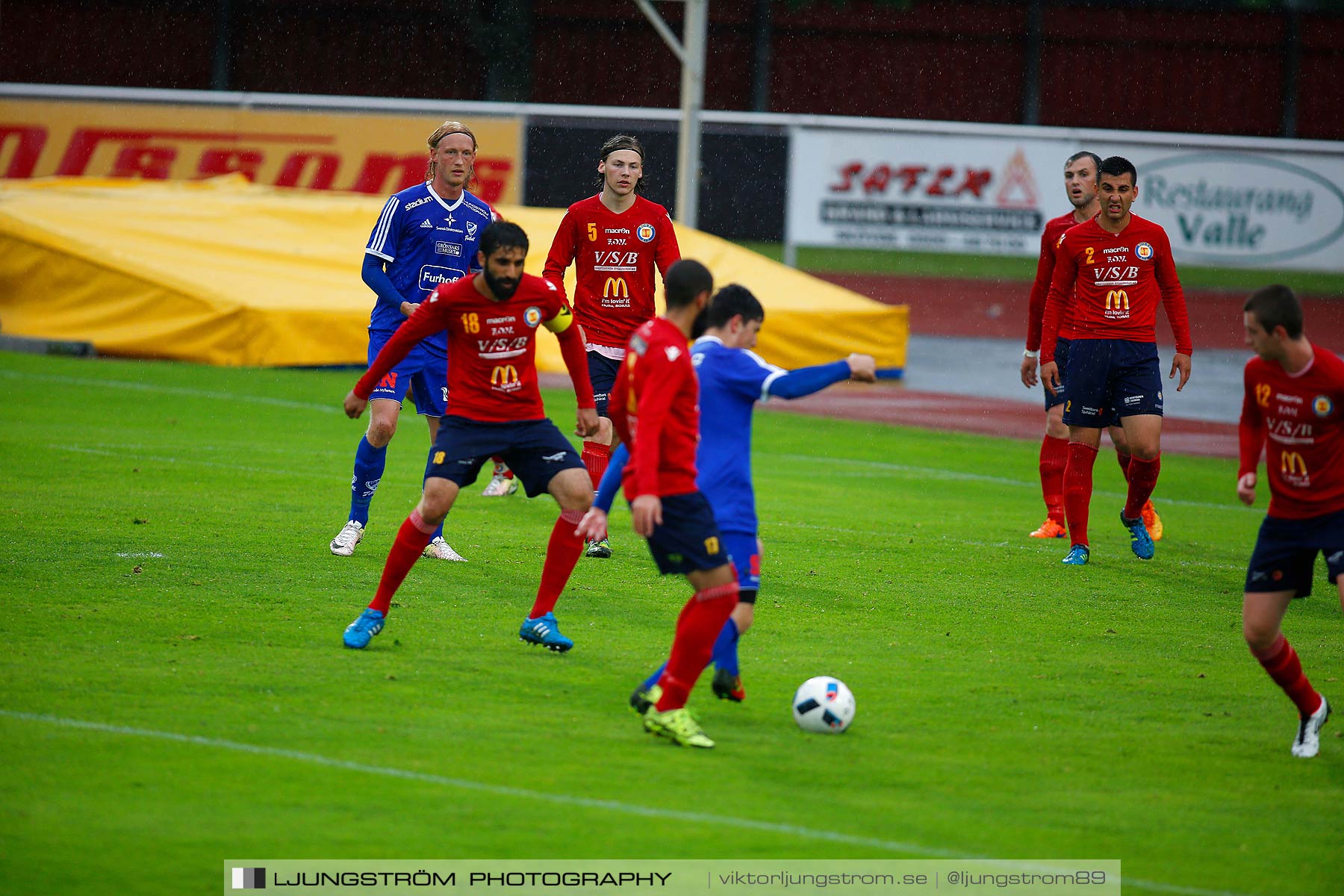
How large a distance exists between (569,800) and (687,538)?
116 cm

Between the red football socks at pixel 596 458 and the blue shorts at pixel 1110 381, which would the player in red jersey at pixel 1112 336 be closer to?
the blue shorts at pixel 1110 381

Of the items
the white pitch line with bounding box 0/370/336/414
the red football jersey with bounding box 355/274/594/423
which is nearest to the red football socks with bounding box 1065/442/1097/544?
the red football jersey with bounding box 355/274/594/423

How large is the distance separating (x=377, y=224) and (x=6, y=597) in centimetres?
298

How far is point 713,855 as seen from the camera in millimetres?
4547

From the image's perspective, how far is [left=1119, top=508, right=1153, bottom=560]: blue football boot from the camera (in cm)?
1002

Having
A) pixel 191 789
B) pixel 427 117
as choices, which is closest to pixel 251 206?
pixel 427 117

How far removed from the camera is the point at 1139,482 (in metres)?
9.91

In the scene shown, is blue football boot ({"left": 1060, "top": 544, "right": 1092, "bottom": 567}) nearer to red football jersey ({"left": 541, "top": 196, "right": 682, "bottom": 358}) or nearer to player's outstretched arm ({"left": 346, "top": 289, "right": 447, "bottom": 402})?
red football jersey ({"left": 541, "top": 196, "right": 682, "bottom": 358})

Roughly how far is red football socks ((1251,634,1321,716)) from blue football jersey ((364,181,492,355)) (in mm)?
4963

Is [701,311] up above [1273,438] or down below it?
above

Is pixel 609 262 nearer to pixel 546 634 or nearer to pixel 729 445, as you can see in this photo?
pixel 546 634

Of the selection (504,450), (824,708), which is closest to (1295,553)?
(824,708)

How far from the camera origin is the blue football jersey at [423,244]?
8758 millimetres

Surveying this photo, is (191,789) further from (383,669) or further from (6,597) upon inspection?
(6,597)
